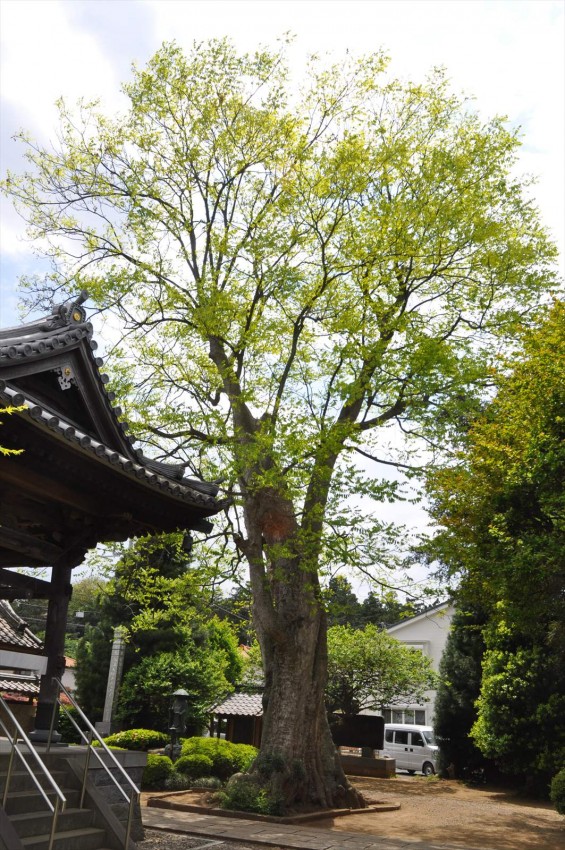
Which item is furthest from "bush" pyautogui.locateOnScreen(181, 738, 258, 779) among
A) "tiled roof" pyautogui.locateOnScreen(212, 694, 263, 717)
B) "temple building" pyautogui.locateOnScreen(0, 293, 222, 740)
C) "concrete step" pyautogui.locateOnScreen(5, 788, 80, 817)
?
"concrete step" pyautogui.locateOnScreen(5, 788, 80, 817)

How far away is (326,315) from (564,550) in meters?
6.99

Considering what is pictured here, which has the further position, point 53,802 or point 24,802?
point 53,802

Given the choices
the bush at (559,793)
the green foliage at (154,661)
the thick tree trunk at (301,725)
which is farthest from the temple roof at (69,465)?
the green foliage at (154,661)

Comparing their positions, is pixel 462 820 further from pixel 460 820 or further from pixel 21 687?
pixel 21 687

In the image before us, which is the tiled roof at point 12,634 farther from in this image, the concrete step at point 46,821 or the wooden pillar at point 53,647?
the concrete step at point 46,821

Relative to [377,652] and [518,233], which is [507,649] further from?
[518,233]

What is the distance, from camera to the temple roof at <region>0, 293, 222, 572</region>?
7.14m

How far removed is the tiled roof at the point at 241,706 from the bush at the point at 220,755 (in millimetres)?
5056

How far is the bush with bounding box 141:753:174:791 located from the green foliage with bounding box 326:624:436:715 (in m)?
10.7

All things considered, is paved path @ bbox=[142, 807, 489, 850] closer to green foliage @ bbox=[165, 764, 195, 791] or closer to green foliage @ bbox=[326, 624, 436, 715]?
green foliage @ bbox=[165, 764, 195, 791]

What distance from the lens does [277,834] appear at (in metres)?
11.6

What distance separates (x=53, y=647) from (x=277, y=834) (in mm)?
5627

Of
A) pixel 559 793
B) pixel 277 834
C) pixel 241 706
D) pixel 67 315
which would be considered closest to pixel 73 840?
pixel 67 315

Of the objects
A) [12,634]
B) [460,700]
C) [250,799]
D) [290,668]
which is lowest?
[250,799]
